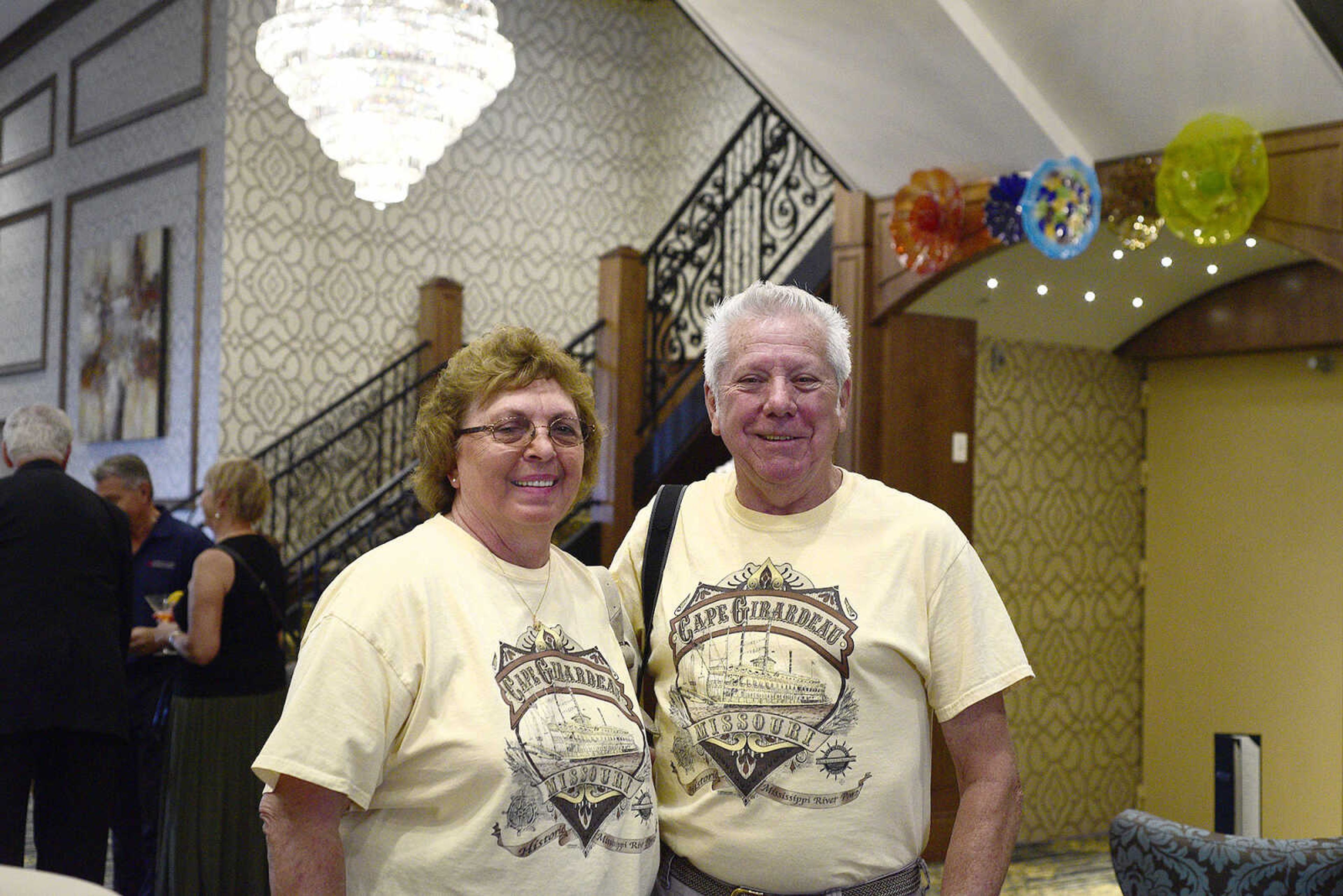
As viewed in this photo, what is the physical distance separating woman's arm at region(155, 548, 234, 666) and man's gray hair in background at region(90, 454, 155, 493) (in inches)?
Answer: 36.5

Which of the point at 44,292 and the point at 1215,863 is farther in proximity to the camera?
the point at 44,292

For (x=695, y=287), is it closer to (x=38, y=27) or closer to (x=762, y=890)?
(x=762, y=890)

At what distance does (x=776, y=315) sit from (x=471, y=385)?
19.7 inches

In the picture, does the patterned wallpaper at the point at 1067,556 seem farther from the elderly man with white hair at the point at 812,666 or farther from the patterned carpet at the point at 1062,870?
the elderly man with white hair at the point at 812,666

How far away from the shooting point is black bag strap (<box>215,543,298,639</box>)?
13.6 feet

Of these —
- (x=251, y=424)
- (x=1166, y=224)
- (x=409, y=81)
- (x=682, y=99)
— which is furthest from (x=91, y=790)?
(x=682, y=99)

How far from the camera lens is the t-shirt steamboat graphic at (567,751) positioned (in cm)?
175

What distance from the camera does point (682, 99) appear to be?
34.5ft

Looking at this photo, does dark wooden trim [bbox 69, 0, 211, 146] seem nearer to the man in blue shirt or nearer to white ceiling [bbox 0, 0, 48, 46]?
white ceiling [bbox 0, 0, 48, 46]

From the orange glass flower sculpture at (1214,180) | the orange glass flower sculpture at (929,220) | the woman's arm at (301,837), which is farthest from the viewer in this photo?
the orange glass flower sculpture at (929,220)

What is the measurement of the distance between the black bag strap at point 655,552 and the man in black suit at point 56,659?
2.26 meters

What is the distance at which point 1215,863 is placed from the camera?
8.98ft

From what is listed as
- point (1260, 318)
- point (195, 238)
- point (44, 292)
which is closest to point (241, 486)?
point (1260, 318)

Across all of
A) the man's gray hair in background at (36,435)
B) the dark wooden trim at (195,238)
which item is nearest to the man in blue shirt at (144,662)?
the man's gray hair in background at (36,435)
